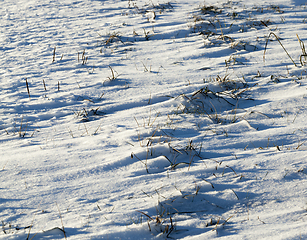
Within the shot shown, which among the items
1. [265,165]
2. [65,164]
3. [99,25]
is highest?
[99,25]

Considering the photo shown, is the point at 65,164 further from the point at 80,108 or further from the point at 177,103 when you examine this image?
the point at 177,103

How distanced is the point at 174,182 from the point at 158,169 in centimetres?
18

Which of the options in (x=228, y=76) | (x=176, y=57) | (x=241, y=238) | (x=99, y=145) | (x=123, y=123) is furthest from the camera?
(x=176, y=57)

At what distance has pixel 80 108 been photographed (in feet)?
9.08

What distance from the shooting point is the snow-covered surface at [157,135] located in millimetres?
1426

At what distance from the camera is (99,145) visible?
209cm

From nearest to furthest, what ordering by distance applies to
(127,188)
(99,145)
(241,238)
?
(241,238)
(127,188)
(99,145)

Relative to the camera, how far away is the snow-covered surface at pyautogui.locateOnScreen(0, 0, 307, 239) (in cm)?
143

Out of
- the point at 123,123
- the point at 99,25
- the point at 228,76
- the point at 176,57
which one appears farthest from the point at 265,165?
the point at 99,25

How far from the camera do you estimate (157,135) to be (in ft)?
7.16

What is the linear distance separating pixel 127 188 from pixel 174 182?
28 centimetres

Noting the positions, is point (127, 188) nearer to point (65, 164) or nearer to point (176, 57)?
point (65, 164)

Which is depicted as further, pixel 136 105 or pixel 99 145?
pixel 136 105

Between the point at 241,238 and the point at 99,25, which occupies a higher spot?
the point at 99,25
